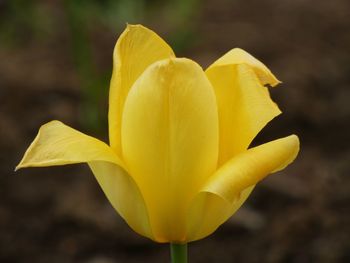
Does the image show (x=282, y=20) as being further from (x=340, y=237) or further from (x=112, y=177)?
(x=112, y=177)

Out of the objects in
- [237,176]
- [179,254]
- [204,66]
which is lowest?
[204,66]

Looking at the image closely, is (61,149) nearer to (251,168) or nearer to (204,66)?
(251,168)

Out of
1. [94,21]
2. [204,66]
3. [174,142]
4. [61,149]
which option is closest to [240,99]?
[174,142]

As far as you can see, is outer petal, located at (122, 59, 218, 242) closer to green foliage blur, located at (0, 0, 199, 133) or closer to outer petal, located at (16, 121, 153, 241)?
outer petal, located at (16, 121, 153, 241)

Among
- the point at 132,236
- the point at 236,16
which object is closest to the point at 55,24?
the point at 236,16

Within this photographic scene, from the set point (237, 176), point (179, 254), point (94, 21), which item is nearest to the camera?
point (237, 176)
